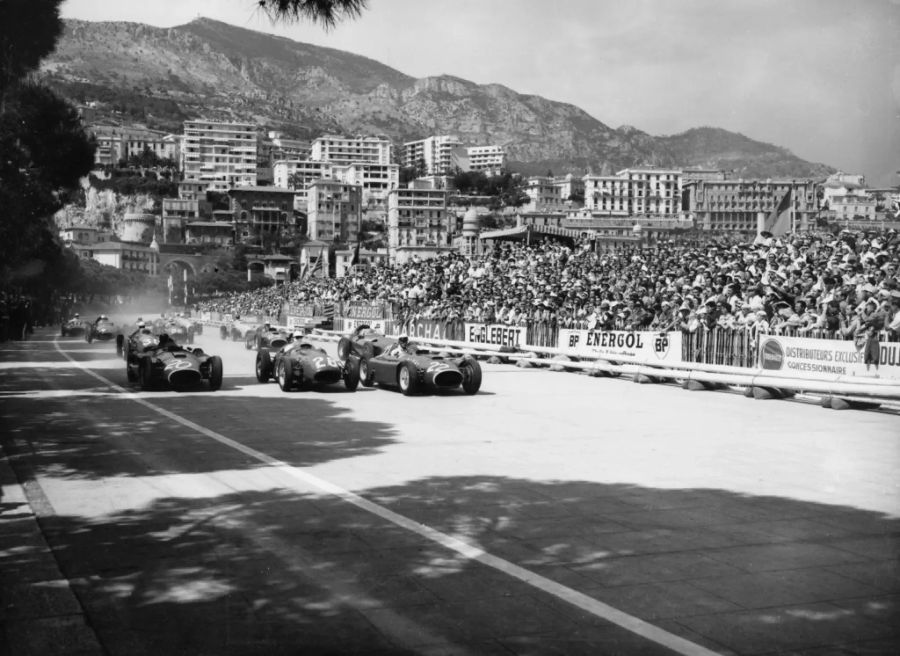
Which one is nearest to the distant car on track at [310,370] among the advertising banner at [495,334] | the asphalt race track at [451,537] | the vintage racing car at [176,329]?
the asphalt race track at [451,537]

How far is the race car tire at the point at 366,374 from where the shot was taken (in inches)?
771

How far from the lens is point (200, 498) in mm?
8336

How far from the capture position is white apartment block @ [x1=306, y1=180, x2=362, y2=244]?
191875mm

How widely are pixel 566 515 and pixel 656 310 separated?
1763 cm

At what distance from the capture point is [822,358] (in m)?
16.9

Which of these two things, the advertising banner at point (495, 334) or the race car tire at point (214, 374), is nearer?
the race car tire at point (214, 374)

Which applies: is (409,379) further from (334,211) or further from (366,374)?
(334,211)

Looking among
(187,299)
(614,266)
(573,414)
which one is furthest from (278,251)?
(573,414)

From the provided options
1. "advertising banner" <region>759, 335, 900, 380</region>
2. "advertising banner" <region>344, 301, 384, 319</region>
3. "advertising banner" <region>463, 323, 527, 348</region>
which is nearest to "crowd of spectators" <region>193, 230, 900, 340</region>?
A: "advertising banner" <region>759, 335, 900, 380</region>

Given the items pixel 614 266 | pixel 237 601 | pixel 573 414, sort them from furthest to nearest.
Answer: pixel 614 266, pixel 573 414, pixel 237 601

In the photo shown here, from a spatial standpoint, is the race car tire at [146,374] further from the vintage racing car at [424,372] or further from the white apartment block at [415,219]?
the white apartment block at [415,219]

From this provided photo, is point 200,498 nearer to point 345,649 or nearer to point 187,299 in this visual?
point 345,649

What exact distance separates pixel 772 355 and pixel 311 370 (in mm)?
9419

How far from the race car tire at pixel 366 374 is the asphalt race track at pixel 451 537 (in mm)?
5486
